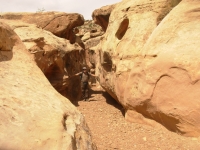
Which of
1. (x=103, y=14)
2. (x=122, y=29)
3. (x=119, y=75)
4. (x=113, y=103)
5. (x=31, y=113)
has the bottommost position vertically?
(x=113, y=103)

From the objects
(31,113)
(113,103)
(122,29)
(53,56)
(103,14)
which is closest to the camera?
(31,113)

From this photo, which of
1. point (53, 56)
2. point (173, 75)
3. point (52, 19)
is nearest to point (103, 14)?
point (52, 19)

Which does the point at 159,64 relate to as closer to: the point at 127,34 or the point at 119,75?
the point at 119,75

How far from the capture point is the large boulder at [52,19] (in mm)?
8192

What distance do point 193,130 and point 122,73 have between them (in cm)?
195

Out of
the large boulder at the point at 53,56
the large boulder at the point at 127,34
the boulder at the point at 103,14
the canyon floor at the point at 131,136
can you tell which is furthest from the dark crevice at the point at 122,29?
the boulder at the point at 103,14

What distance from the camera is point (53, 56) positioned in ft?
19.9

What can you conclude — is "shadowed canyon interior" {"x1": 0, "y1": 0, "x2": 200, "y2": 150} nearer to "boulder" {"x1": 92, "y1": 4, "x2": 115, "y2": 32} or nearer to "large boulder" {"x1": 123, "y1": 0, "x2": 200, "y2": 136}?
"large boulder" {"x1": 123, "y1": 0, "x2": 200, "y2": 136}

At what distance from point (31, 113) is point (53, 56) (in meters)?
4.37

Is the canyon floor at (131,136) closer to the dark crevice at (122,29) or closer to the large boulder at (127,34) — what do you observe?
the large boulder at (127,34)

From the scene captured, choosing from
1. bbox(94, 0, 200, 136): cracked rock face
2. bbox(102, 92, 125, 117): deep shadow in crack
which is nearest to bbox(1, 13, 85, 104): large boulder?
bbox(102, 92, 125, 117): deep shadow in crack

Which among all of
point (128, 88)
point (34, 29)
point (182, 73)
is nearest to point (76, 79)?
point (34, 29)

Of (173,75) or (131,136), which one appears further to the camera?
(131,136)

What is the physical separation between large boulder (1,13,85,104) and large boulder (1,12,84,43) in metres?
1.36
